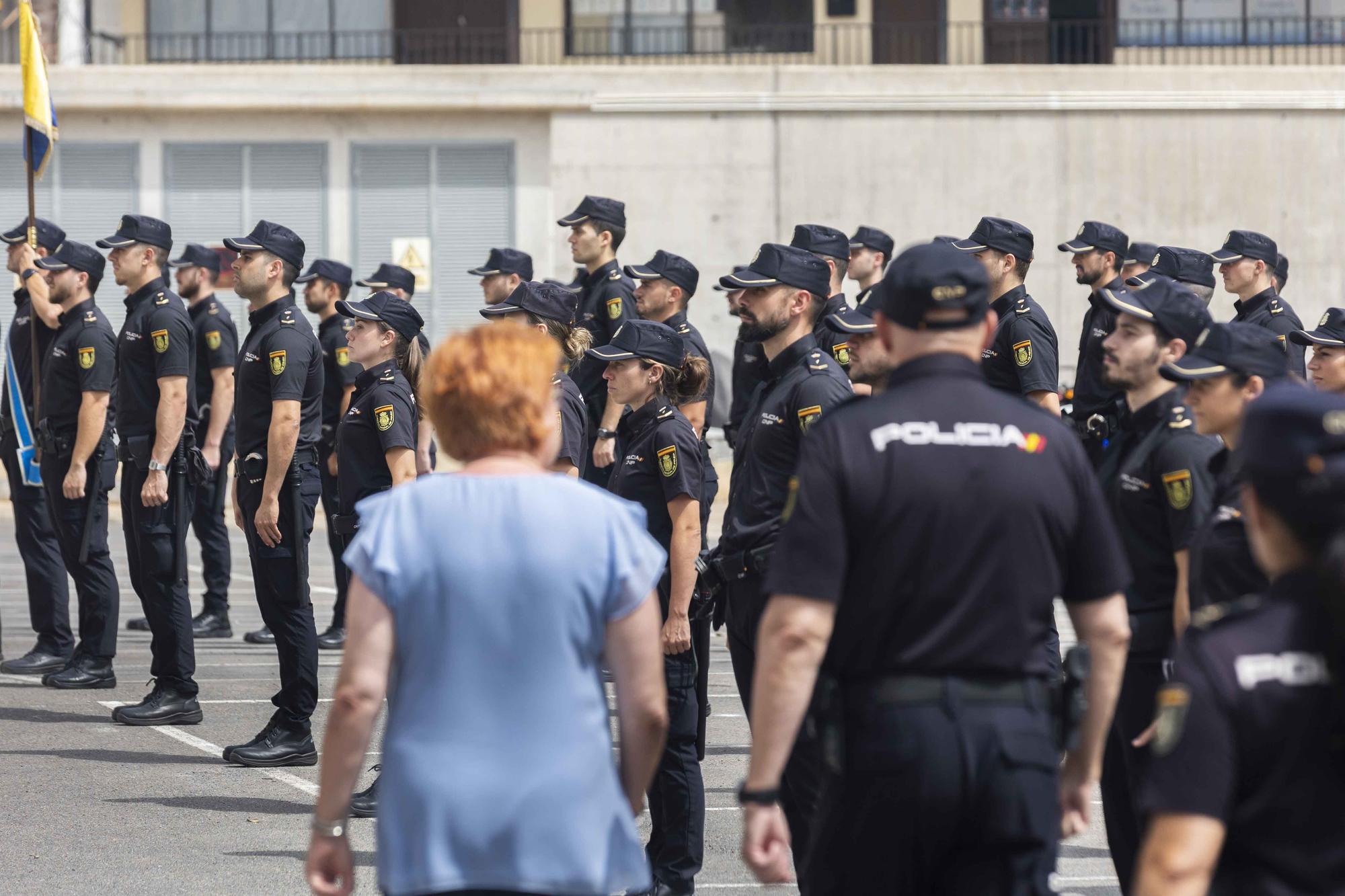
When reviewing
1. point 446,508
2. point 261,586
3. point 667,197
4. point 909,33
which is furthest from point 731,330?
point 446,508

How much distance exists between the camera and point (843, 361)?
8953 millimetres

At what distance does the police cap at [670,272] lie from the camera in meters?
9.50

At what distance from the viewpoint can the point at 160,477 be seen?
8617mm

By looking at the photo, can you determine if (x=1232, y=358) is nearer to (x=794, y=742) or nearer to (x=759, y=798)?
(x=794, y=742)

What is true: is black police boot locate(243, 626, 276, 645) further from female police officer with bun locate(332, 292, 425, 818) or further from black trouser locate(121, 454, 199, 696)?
female police officer with bun locate(332, 292, 425, 818)

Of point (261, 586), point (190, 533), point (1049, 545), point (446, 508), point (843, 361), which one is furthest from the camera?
point (190, 533)

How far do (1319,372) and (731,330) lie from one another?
20.7 m

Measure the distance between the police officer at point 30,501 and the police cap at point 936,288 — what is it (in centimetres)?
712

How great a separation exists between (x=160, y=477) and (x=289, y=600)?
1.25 m

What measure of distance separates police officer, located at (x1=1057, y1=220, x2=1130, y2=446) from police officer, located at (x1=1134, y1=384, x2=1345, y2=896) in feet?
11.9

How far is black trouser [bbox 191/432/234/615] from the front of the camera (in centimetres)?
1149

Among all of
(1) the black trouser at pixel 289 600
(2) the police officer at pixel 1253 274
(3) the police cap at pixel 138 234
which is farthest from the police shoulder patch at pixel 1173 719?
(2) the police officer at pixel 1253 274

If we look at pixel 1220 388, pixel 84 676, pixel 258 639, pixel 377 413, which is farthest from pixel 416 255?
pixel 1220 388

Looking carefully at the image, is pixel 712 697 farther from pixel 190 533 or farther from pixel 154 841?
pixel 190 533
